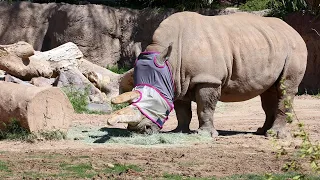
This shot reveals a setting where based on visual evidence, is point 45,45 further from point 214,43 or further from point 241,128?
point 214,43

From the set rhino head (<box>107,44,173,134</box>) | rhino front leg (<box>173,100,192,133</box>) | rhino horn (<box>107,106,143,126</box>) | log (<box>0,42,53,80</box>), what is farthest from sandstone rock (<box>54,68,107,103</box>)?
rhino horn (<box>107,106,143,126</box>)

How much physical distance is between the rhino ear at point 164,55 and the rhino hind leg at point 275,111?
6.47ft

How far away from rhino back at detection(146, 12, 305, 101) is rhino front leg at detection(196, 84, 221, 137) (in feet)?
0.35

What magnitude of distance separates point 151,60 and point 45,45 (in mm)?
9231

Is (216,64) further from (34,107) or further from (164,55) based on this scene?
(34,107)

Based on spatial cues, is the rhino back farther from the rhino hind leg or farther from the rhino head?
the rhino hind leg

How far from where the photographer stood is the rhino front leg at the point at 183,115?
1040 centimetres

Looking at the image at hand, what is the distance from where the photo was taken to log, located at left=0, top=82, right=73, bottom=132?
930 cm

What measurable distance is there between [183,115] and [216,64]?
0.96 meters

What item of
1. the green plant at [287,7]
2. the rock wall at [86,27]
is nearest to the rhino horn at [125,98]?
the rock wall at [86,27]

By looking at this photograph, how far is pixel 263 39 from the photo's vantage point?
415 inches

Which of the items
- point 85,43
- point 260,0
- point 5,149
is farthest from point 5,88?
point 260,0

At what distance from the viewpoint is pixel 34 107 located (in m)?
9.32

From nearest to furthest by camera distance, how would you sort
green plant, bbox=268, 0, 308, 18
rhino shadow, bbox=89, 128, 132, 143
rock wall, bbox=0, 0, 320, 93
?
1. rhino shadow, bbox=89, 128, 132, 143
2. green plant, bbox=268, 0, 308, 18
3. rock wall, bbox=0, 0, 320, 93
